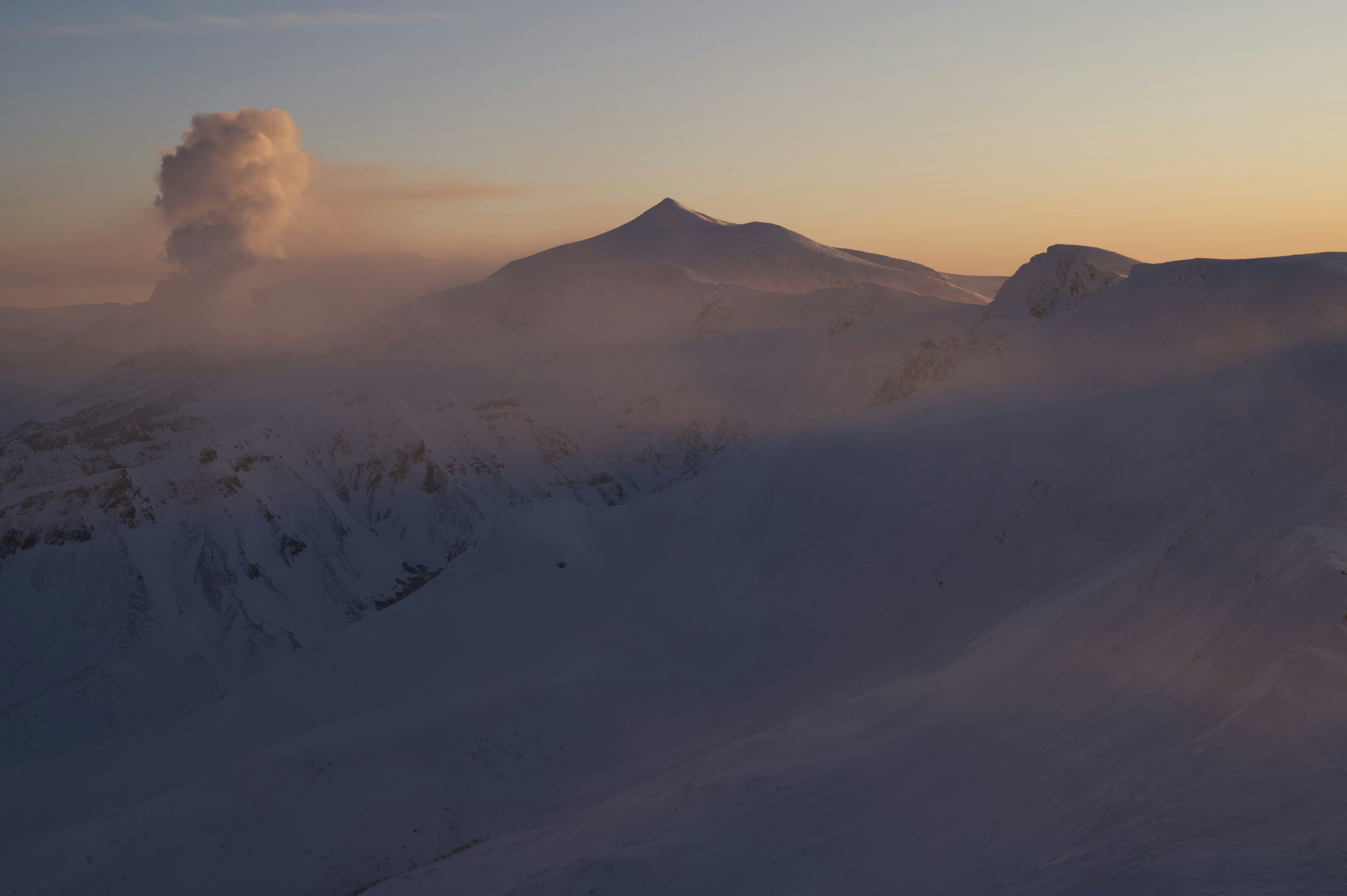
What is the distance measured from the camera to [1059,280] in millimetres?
90500

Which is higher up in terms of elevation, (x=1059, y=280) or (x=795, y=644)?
(x=1059, y=280)

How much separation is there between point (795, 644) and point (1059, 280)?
5460cm

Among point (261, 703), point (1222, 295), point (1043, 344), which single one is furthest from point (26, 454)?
point (1222, 295)

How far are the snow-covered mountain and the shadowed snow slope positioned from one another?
1.08 metres

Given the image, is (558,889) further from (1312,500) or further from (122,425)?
(122,425)

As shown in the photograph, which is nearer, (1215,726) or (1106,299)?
(1215,726)

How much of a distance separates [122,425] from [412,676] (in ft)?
454

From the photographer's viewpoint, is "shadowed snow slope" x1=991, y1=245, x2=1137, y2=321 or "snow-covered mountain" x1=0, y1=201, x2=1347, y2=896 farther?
"shadowed snow slope" x1=991, y1=245, x2=1137, y2=321

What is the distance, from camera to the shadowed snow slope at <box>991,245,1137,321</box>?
87312 millimetres

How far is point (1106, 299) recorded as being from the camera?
2923 inches

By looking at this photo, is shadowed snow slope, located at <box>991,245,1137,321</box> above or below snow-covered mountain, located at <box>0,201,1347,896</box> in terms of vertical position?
above

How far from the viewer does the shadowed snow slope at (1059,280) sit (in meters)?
87.3

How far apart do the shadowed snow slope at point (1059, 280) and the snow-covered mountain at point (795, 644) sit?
108 centimetres

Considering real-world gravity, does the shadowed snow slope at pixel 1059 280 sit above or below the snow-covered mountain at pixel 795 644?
above
